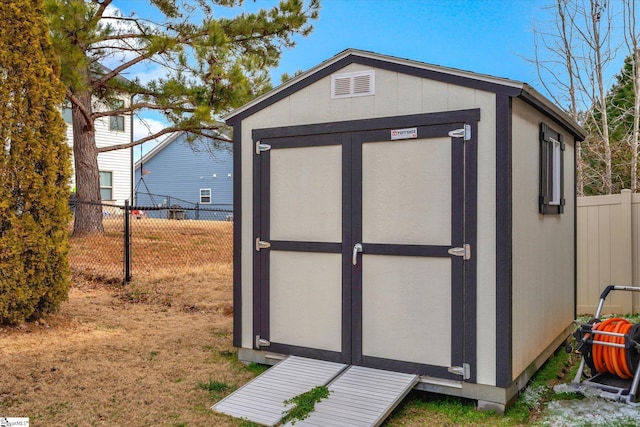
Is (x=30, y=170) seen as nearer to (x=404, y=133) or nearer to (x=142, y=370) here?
(x=142, y=370)

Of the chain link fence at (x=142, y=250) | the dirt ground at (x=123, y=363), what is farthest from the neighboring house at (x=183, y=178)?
the dirt ground at (x=123, y=363)

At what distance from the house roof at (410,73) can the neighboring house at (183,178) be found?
56.2ft

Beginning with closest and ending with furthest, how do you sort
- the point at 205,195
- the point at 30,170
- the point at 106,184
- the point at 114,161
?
the point at 30,170 → the point at 106,184 → the point at 114,161 → the point at 205,195

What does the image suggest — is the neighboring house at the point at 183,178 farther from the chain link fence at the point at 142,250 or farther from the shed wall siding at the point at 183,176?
the chain link fence at the point at 142,250

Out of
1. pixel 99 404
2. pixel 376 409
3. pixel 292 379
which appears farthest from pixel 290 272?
pixel 99 404

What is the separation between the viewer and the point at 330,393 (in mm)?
3428

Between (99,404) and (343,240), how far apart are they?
202 centimetres

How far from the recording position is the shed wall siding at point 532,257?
3.53 m

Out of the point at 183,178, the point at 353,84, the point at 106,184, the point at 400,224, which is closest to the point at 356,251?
the point at 400,224

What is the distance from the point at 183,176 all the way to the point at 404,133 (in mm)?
20036

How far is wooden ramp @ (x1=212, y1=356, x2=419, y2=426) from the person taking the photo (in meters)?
3.15

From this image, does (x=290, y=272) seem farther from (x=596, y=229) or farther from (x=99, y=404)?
(x=596, y=229)

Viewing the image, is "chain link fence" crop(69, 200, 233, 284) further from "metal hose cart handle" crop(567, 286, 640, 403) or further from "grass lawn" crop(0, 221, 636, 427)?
"metal hose cart handle" crop(567, 286, 640, 403)

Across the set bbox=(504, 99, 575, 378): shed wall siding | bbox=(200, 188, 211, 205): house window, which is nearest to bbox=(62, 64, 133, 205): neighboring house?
bbox=(200, 188, 211, 205): house window
